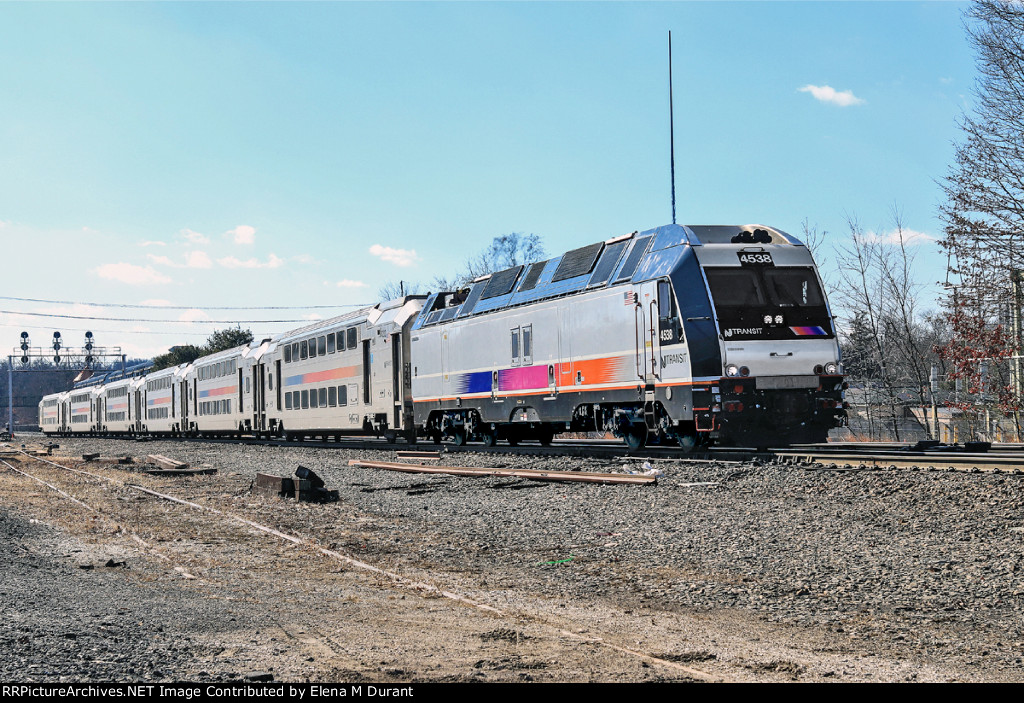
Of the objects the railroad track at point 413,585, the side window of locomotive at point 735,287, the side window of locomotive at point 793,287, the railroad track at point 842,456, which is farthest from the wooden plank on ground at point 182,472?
the side window of locomotive at point 793,287

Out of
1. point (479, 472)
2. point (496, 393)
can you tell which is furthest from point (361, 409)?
point (479, 472)

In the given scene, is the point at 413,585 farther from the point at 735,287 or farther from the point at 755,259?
the point at 755,259

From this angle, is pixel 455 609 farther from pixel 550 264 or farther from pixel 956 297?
pixel 956 297

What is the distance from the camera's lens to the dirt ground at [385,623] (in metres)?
5.21

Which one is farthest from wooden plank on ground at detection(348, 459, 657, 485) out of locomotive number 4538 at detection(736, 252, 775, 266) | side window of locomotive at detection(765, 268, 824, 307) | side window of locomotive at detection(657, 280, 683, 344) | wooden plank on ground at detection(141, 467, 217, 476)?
wooden plank on ground at detection(141, 467, 217, 476)

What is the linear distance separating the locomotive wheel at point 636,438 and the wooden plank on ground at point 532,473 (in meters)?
2.38

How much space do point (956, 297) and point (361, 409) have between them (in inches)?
666

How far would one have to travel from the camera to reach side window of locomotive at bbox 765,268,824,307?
1570 cm

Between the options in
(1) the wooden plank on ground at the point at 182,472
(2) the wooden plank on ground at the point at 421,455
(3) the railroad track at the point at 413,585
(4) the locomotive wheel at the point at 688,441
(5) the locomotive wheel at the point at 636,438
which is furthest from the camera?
(1) the wooden plank on ground at the point at 182,472

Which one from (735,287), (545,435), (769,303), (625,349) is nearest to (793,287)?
(769,303)

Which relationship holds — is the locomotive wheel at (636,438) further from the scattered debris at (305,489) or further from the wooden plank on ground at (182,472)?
the wooden plank on ground at (182,472)

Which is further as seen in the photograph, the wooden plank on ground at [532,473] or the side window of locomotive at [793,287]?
the side window of locomotive at [793,287]

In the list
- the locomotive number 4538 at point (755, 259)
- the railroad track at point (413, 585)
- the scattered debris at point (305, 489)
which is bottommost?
the railroad track at point (413, 585)

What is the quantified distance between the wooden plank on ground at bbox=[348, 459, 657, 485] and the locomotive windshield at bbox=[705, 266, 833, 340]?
295 cm
